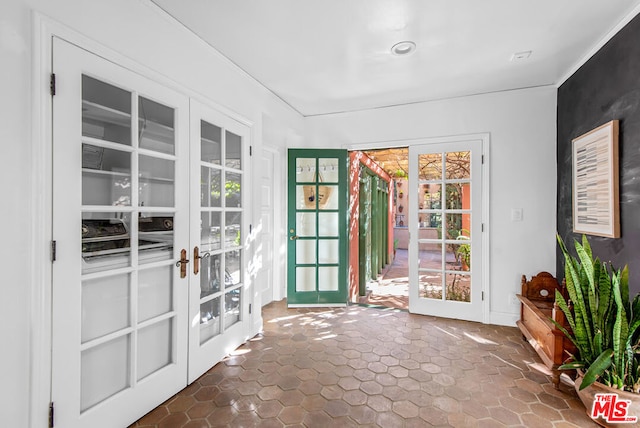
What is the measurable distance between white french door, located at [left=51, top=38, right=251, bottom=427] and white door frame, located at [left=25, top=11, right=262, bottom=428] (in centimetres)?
3

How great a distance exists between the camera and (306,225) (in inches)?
157

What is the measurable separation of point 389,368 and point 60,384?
2.08 metres

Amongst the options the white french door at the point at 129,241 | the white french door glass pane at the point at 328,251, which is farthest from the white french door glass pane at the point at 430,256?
the white french door at the point at 129,241

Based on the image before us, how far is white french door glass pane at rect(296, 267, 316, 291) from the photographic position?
3969 millimetres

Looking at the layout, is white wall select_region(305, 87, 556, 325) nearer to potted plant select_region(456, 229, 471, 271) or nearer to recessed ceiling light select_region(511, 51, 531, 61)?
potted plant select_region(456, 229, 471, 271)

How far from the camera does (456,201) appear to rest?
349 centimetres

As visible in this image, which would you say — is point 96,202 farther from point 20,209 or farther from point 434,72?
point 434,72

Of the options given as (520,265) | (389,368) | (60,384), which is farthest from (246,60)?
(520,265)

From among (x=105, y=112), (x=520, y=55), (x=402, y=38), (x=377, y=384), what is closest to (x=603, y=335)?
(x=377, y=384)

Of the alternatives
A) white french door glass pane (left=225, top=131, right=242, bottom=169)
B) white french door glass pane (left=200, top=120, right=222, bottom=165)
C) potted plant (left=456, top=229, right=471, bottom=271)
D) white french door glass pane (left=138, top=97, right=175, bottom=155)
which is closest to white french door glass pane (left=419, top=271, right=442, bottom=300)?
potted plant (left=456, top=229, right=471, bottom=271)

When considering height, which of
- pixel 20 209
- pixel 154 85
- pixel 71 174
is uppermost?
pixel 154 85

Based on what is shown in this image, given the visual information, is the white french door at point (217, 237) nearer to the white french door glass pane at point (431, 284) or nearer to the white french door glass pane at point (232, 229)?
the white french door glass pane at point (232, 229)

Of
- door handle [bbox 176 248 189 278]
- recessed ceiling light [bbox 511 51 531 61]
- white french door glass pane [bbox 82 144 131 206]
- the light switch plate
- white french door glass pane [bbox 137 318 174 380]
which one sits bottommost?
white french door glass pane [bbox 137 318 174 380]

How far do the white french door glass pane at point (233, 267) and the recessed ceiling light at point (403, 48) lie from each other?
2.18 m
